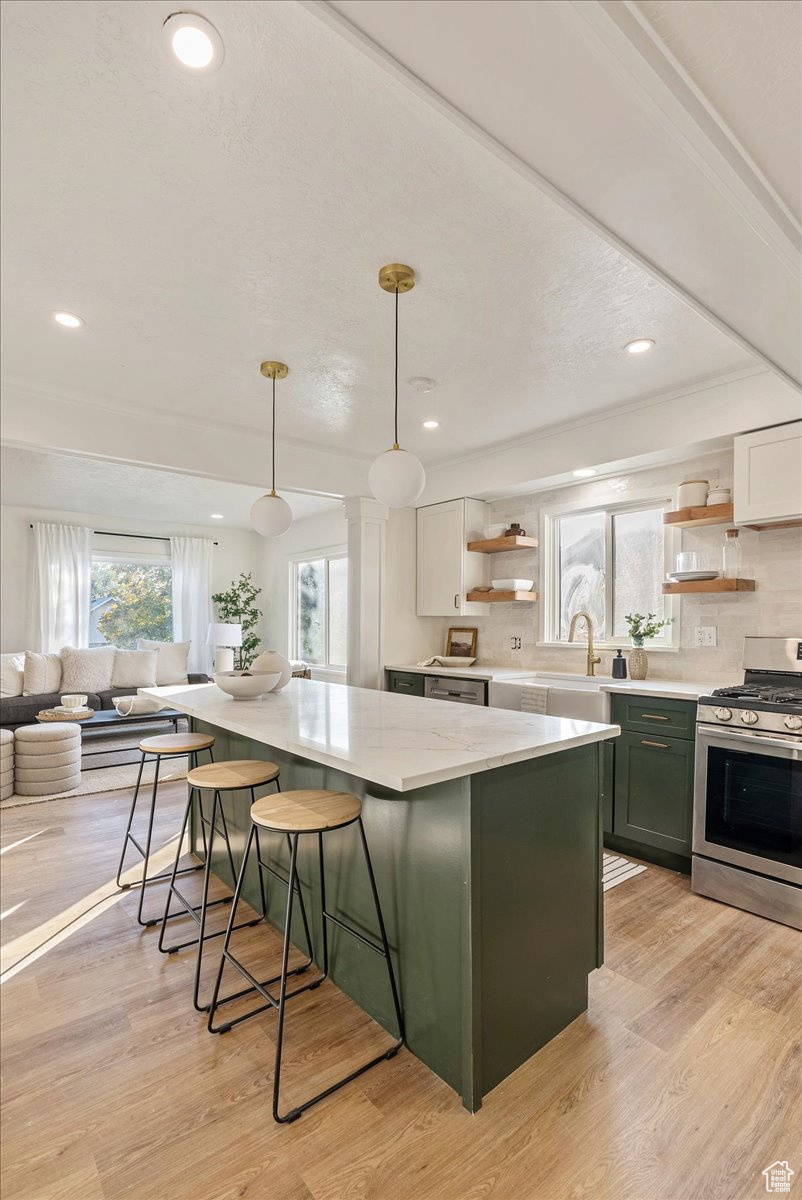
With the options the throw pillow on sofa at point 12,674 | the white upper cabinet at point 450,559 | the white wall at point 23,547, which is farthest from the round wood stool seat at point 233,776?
the white wall at point 23,547

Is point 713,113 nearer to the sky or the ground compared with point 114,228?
nearer to the ground

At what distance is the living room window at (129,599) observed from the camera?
7359mm

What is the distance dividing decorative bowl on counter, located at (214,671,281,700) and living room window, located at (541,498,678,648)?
2418 millimetres

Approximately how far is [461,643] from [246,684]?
8.91 feet

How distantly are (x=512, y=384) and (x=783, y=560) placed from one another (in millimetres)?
1750

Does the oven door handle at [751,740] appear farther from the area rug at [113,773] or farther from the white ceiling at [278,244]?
the area rug at [113,773]

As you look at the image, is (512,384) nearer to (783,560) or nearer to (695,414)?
(695,414)

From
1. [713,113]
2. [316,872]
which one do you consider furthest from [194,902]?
[713,113]

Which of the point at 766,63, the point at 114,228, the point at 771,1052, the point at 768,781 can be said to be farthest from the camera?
the point at 768,781

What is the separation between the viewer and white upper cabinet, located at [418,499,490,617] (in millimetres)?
4633

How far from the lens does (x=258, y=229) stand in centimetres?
193

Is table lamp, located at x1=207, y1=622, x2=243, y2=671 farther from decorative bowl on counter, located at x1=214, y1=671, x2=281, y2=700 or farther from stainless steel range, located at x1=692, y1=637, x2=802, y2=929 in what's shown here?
stainless steel range, located at x1=692, y1=637, x2=802, y2=929

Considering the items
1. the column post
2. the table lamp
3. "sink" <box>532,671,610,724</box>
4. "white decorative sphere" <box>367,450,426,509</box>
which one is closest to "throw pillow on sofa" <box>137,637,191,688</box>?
the table lamp

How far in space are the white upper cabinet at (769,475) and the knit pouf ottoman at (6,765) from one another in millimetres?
5018
